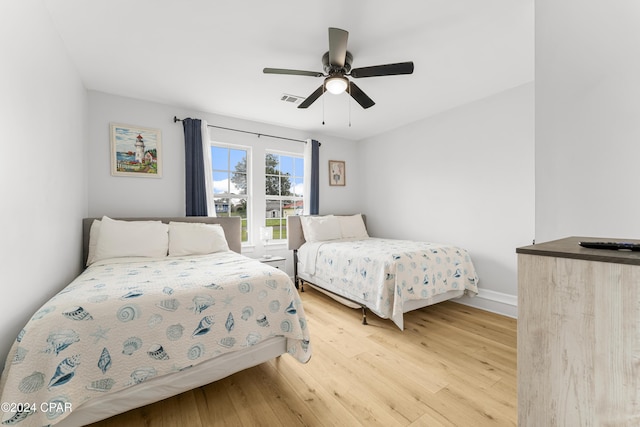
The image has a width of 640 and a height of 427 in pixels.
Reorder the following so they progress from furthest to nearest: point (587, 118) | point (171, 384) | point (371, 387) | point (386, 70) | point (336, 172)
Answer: point (336, 172) → point (386, 70) → point (371, 387) → point (171, 384) → point (587, 118)

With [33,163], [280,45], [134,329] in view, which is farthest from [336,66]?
[134,329]

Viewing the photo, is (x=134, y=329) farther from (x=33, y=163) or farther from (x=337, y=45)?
(x=337, y=45)

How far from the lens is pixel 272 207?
160 inches

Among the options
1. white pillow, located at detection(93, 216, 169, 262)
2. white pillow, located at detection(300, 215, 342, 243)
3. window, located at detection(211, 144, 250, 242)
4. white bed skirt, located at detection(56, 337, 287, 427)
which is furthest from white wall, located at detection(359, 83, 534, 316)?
white pillow, located at detection(93, 216, 169, 262)

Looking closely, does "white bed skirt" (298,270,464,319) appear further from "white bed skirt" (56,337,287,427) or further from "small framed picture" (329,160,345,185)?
"small framed picture" (329,160,345,185)

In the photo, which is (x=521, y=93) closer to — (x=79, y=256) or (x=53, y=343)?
(x=53, y=343)

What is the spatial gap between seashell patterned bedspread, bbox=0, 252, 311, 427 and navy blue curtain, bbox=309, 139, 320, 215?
236 centimetres

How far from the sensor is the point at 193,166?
3.25 m

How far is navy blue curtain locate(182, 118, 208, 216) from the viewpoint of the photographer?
10.6 feet

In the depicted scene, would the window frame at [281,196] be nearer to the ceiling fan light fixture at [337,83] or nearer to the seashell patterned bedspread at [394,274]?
the seashell patterned bedspread at [394,274]

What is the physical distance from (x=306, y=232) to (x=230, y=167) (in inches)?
58.4

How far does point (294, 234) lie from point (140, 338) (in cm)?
270

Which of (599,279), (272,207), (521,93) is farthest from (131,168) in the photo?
(521,93)

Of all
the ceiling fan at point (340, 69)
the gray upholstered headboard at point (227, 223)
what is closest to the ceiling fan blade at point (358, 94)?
the ceiling fan at point (340, 69)
